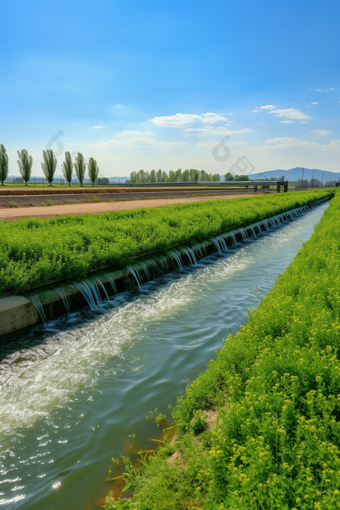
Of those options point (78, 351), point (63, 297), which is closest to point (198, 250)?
point (63, 297)

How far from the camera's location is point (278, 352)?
3.38 meters

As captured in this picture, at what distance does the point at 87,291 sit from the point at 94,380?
3032mm

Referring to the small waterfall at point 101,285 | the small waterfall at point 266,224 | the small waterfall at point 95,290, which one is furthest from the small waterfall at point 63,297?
the small waterfall at point 266,224

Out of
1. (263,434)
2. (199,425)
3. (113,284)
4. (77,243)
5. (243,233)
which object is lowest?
(199,425)

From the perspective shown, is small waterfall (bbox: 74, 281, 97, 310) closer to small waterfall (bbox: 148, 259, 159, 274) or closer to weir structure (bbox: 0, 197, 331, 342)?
weir structure (bbox: 0, 197, 331, 342)

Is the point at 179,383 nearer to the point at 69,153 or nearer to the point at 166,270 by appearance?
the point at 166,270

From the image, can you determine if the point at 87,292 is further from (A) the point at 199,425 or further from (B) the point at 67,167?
(B) the point at 67,167

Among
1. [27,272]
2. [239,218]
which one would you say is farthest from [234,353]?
[239,218]

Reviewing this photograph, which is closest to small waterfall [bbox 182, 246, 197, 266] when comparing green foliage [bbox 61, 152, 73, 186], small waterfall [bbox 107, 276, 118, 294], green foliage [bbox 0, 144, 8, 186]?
small waterfall [bbox 107, 276, 118, 294]

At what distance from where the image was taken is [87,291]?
7305mm

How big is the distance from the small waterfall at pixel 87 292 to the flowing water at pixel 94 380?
3 centimetres

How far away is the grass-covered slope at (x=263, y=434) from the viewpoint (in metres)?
2.05

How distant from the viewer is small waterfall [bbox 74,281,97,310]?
7181 millimetres

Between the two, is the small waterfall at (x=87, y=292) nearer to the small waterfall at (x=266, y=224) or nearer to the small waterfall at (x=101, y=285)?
the small waterfall at (x=101, y=285)
